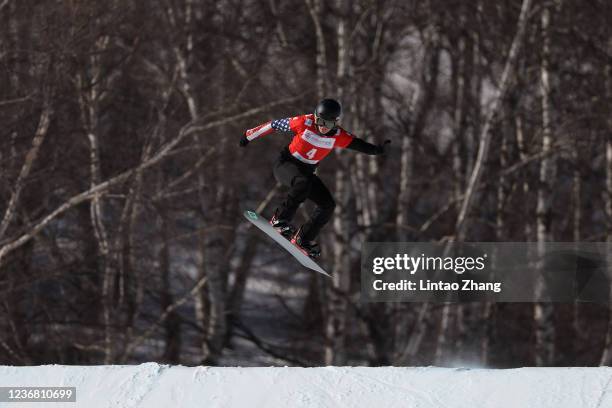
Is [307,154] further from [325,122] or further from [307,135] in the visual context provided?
[325,122]

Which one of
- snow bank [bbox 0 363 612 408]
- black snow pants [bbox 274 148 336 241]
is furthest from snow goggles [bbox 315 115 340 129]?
snow bank [bbox 0 363 612 408]

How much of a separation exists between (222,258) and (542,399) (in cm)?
947

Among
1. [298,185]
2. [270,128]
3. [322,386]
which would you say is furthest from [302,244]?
[322,386]

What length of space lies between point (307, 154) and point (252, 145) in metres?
11.5

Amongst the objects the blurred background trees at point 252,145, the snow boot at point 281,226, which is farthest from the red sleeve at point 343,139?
the blurred background trees at point 252,145

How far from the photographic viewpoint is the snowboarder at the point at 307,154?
25.3 ft

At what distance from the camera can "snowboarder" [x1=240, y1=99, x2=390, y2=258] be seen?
303 inches

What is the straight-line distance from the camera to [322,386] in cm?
968

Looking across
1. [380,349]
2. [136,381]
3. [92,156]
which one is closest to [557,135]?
[380,349]

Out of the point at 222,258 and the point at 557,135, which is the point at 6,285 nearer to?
the point at 222,258

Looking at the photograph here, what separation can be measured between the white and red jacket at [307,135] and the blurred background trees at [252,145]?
15.5 ft

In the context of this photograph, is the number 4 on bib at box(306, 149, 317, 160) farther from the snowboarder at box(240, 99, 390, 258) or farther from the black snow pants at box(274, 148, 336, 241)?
the black snow pants at box(274, 148, 336, 241)

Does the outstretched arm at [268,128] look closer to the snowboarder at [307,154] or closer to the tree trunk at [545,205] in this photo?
the snowboarder at [307,154]

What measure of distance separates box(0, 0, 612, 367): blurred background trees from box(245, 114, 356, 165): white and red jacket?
4733 mm
